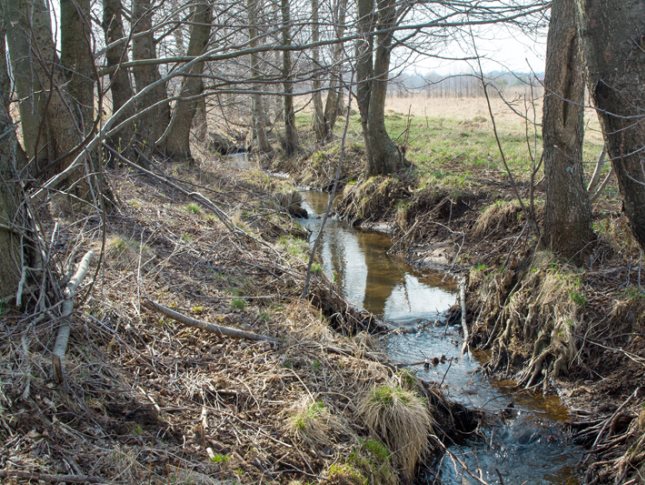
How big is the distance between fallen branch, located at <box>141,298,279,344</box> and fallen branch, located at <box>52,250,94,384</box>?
0.63m

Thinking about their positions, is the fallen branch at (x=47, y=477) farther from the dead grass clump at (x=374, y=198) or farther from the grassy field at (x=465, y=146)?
the dead grass clump at (x=374, y=198)

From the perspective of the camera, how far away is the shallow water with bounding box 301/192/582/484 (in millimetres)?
5098

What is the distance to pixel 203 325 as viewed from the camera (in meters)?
5.34

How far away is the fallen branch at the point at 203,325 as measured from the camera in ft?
17.5

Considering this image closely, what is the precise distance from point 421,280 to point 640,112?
601 centimetres

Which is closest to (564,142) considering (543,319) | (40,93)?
(543,319)

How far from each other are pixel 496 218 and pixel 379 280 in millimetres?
2156

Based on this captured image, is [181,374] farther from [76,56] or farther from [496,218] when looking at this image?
[496,218]

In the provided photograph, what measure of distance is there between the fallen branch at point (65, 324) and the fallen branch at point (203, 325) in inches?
25.0

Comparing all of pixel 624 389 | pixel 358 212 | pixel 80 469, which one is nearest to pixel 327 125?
pixel 358 212

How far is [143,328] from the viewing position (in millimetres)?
5141

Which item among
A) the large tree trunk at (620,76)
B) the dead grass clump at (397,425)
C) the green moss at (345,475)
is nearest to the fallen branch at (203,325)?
the dead grass clump at (397,425)

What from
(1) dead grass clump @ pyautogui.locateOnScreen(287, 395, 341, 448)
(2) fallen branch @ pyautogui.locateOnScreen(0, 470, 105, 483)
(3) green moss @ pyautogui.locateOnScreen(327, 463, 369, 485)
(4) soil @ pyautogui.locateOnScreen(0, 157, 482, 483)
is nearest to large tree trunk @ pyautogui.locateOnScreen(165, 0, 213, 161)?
(4) soil @ pyautogui.locateOnScreen(0, 157, 482, 483)

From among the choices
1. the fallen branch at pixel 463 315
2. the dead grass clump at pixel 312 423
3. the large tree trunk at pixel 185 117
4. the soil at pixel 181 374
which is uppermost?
the large tree trunk at pixel 185 117
